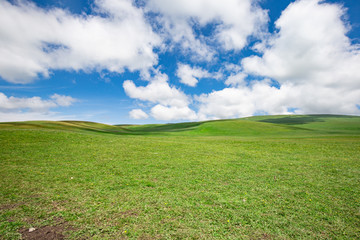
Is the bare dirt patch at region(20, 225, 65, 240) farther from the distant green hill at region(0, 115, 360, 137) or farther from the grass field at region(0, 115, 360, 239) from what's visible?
the distant green hill at region(0, 115, 360, 137)

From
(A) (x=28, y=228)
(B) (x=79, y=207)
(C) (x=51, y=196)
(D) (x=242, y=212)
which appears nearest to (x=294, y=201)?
(D) (x=242, y=212)

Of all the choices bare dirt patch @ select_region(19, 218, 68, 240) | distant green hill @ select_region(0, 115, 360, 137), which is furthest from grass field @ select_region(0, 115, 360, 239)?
distant green hill @ select_region(0, 115, 360, 137)

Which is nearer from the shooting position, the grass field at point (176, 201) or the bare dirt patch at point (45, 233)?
the bare dirt patch at point (45, 233)

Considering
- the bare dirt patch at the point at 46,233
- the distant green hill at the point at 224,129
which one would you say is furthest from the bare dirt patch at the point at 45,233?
the distant green hill at the point at 224,129

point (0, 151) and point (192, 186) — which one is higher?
point (0, 151)

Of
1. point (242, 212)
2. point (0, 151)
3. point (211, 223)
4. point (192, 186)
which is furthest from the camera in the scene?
point (0, 151)

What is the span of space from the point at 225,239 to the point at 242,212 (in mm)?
2060

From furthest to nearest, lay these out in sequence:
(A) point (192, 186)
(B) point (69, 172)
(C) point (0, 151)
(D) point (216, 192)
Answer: (C) point (0, 151), (B) point (69, 172), (A) point (192, 186), (D) point (216, 192)

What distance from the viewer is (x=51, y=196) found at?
28.3 ft

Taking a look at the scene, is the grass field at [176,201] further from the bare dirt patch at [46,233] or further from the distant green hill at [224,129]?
the distant green hill at [224,129]

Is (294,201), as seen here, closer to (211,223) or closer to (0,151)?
(211,223)

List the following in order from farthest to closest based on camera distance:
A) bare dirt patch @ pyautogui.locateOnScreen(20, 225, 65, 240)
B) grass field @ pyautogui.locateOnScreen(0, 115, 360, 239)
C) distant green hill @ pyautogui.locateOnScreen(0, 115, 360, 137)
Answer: distant green hill @ pyautogui.locateOnScreen(0, 115, 360, 137) < grass field @ pyautogui.locateOnScreen(0, 115, 360, 239) < bare dirt patch @ pyautogui.locateOnScreen(20, 225, 65, 240)

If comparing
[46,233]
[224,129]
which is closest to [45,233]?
[46,233]

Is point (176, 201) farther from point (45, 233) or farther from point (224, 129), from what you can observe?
point (224, 129)
